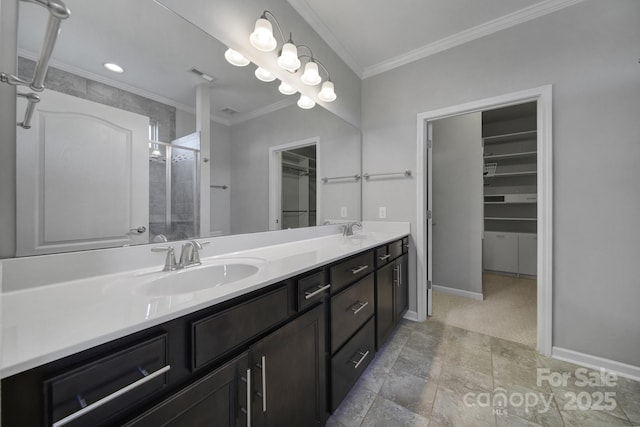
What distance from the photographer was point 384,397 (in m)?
1.36

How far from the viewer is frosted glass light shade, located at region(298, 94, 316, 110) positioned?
5.98ft

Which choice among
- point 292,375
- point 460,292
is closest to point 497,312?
point 460,292

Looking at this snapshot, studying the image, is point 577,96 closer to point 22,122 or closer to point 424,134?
point 424,134

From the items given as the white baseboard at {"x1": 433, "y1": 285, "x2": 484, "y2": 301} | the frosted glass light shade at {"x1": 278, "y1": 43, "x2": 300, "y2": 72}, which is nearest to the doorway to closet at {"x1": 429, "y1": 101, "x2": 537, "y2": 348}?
the white baseboard at {"x1": 433, "y1": 285, "x2": 484, "y2": 301}

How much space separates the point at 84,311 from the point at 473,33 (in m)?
2.89

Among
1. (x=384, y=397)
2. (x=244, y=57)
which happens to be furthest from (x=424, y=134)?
(x=384, y=397)

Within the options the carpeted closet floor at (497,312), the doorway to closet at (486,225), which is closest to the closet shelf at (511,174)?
the doorway to closet at (486,225)

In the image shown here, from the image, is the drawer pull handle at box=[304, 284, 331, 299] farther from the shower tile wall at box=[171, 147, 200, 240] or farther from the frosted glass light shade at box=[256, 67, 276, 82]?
the frosted glass light shade at box=[256, 67, 276, 82]

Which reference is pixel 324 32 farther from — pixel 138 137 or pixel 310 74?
pixel 138 137

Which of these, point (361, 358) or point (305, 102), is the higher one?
point (305, 102)

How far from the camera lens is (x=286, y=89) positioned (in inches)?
66.0

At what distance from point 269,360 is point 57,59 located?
1.23m

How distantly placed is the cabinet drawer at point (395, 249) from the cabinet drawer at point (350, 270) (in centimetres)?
38

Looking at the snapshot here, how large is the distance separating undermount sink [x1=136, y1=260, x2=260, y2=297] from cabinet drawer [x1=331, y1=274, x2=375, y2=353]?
46 centimetres
